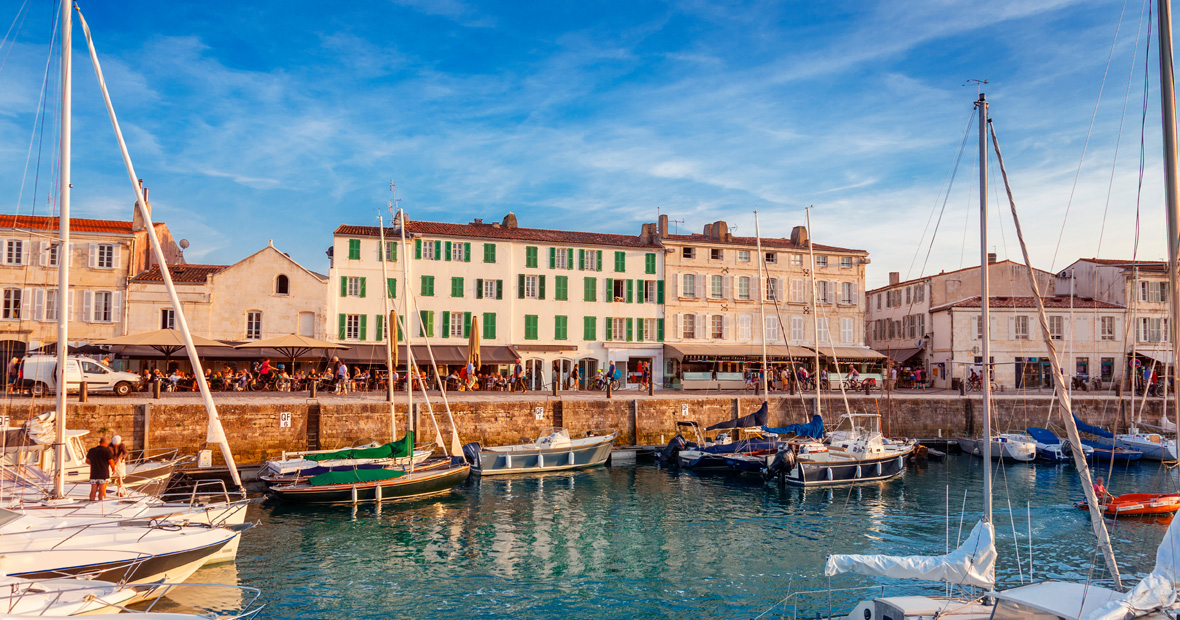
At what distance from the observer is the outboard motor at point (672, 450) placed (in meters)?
31.0

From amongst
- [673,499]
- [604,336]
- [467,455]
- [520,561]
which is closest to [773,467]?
[673,499]

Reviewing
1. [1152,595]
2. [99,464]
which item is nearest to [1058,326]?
[1152,595]

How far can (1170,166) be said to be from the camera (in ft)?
30.4

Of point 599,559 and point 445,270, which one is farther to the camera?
point 445,270

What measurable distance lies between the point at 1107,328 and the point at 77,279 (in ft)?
189

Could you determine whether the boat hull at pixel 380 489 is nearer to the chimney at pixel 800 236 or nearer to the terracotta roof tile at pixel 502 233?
the terracotta roof tile at pixel 502 233

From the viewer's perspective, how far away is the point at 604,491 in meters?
25.4

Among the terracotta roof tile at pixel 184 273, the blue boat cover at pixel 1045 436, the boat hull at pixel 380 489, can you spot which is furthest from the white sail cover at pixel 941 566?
the terracotta roof tile at pixel 184 273

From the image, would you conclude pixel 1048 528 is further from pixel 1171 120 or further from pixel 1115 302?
pixel 1115 302

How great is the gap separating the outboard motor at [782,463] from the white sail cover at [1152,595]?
702 inches

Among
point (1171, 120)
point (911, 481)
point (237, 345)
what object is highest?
point (1171, 120)

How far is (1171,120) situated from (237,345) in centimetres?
3253

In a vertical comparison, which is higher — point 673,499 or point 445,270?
point 445,270

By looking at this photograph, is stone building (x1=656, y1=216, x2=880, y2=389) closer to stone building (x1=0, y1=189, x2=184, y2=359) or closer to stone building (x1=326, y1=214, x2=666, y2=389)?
stone building (x1=326, y1=214, x2=666, y2=389)
